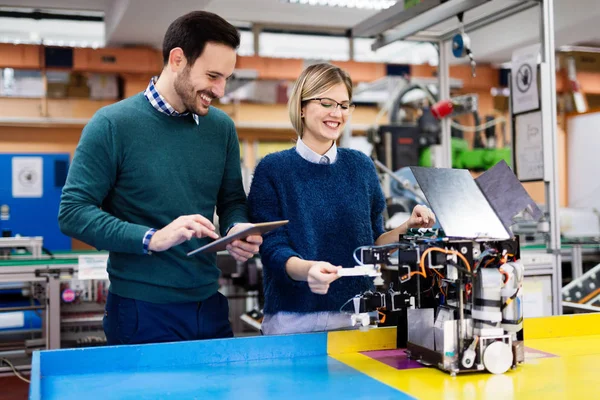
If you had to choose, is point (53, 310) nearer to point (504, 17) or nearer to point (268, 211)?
point (268, 211)

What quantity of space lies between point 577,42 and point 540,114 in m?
5.89

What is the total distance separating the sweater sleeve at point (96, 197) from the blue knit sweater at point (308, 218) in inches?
13.8

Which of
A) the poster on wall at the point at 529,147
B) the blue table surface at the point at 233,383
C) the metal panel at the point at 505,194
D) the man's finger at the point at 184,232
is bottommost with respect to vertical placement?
the blue table surface at the point at 233,383

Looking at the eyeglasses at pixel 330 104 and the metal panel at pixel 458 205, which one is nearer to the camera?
the metal panel at pixel 458 205

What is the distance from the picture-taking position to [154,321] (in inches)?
65.6

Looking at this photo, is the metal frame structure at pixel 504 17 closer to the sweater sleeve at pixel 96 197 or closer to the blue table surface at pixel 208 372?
the blue table surface at pixel 208 372

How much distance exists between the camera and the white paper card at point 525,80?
302 cm

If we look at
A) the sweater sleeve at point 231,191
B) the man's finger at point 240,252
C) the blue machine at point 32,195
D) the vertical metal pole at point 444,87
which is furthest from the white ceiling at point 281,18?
the man's finger at point 240,252

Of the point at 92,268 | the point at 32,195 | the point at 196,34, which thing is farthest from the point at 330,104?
the point at 32,195

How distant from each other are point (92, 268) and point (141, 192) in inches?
69.1

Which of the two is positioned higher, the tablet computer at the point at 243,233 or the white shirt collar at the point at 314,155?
the white shirt collar at the point at 314,155

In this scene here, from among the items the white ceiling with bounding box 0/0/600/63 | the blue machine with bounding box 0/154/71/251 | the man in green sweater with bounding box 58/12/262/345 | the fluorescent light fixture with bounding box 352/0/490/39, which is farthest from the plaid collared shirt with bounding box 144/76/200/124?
the blue machine with bounding box 0/154/71/251

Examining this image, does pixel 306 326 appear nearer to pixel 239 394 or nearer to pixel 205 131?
pixel 239 394

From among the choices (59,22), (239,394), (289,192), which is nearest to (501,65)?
(59,22)
